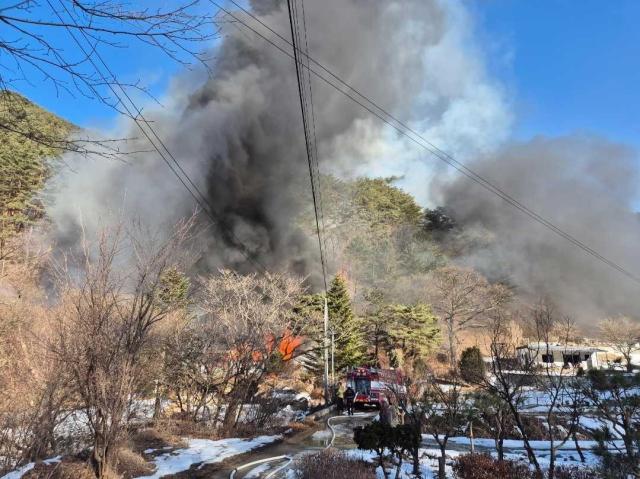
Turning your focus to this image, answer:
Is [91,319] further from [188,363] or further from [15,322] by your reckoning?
[15,322]

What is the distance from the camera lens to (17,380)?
28.7ft

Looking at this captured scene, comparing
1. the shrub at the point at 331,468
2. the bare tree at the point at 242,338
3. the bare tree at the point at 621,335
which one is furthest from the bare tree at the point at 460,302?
the shrub at the point at 331,468

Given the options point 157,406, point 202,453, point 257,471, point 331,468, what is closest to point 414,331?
point 157,406

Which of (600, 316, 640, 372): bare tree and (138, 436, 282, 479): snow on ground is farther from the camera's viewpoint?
(600, 316, 640, 372): bare tree

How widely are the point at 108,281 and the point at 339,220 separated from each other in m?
44.7

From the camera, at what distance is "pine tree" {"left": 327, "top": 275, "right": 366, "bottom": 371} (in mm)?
26562

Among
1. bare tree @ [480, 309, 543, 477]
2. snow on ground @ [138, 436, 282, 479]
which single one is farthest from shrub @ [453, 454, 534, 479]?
snow on ground @ [138, 436, 282, 479]

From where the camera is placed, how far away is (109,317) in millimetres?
5551

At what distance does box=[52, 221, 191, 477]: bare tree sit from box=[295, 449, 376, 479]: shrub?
8.91 feet

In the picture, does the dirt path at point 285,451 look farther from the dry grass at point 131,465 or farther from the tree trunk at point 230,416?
the tree trunk at point 230,416

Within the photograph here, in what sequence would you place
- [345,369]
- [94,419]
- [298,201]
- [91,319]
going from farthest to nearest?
[298,201], [345,369], [94,419], [91,319]

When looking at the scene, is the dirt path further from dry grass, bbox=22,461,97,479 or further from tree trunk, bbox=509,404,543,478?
tree trunk, bbox=509,404,543,478

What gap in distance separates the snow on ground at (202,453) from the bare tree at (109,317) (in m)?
1.27

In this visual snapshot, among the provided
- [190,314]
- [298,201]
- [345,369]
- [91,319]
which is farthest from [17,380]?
[298,201]
